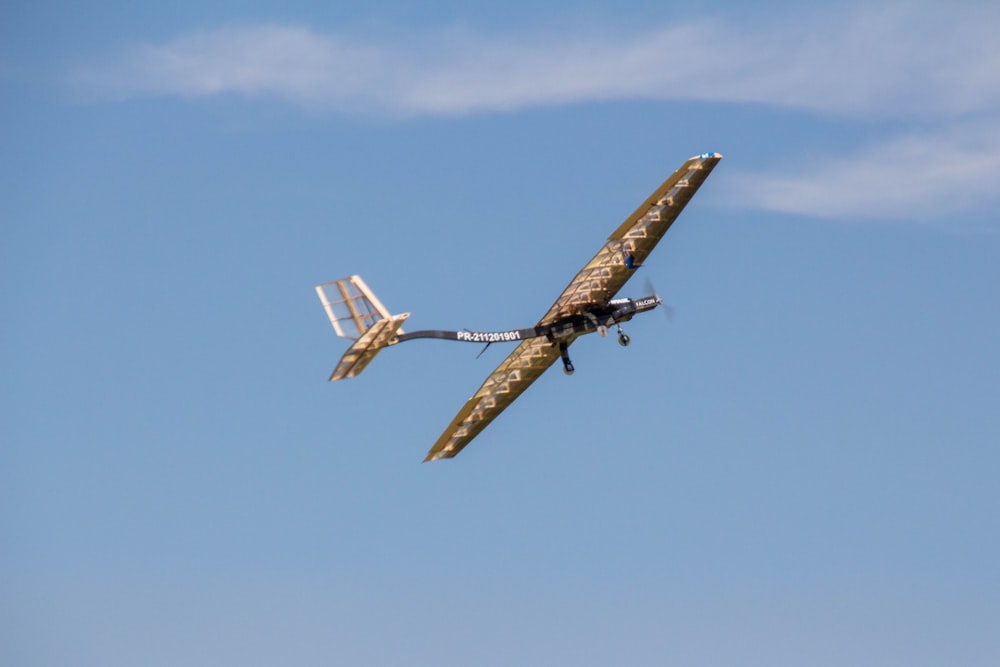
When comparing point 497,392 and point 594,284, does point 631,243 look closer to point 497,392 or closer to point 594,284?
point 594,284

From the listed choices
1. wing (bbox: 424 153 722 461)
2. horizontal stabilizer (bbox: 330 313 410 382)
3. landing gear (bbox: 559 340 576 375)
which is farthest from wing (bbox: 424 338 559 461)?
horizontal stabilizer (bbox: 330 313 410 382)

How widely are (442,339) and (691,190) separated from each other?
54.5 feet

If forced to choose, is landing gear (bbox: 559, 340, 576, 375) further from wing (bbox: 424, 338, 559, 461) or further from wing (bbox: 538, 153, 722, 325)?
wing (bbox: 538, 153, 722, 325)

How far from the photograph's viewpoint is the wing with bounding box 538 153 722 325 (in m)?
89.9

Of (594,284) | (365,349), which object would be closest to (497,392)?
(365,349)

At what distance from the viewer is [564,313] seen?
94562 mm

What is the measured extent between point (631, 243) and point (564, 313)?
5.69 metres

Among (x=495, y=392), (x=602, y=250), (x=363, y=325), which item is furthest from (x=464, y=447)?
(x=602, y=250)

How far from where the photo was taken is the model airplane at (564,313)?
90.8 meters

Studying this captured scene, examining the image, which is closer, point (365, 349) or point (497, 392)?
point (365, 349)

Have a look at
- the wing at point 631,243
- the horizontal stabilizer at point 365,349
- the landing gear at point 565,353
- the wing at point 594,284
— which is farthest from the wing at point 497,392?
the horizontal stabilizer at point 365,349

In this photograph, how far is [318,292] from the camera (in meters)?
97.1

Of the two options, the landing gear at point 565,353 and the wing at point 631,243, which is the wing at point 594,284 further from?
the landing gear at point 565,353

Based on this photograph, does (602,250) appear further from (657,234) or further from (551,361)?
(551,361)
